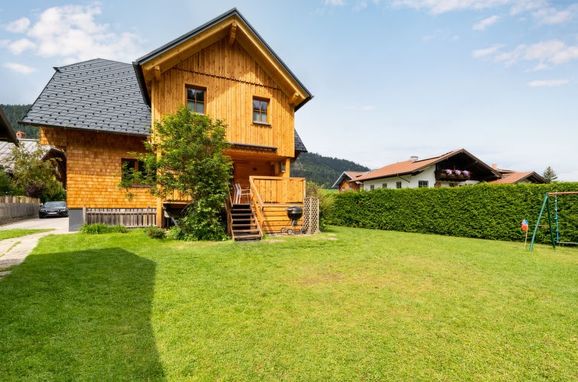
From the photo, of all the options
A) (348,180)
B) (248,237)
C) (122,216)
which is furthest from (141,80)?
(348,180)

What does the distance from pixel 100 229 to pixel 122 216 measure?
4.63ft

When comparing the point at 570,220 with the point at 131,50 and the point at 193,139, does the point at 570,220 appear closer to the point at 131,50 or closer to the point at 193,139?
the point at 193,139

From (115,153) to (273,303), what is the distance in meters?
12.8

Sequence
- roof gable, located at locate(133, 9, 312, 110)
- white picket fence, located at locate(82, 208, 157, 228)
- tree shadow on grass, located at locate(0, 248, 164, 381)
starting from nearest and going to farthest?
tree shadow on grass, located at locate(0, 248, 164, 381)
roof gable, located at locate(133, 9, 312, 110)
white picket fence, located at locate(82, 208, 157, 228)

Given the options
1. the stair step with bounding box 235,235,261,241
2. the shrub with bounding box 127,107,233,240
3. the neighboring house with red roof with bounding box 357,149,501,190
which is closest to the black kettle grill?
the stair step with bounding box 235,235,261,241

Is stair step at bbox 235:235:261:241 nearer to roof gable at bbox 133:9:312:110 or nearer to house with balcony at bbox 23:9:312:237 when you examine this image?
house with balcony at bbox 23:9:312:237

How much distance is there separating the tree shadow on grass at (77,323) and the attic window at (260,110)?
33.0 ft

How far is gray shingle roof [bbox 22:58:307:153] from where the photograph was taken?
13203 mm

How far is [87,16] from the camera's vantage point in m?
10.6

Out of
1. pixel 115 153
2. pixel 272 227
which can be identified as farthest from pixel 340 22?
pixel 115 153

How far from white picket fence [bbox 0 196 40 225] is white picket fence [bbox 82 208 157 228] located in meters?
11.7

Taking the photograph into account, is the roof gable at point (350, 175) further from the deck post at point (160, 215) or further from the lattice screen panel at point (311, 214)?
the deck post at point (160, 215)

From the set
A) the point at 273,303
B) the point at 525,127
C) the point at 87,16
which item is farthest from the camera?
the point at 525,127

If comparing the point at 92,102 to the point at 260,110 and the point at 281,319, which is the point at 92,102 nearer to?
the point at 260,110
